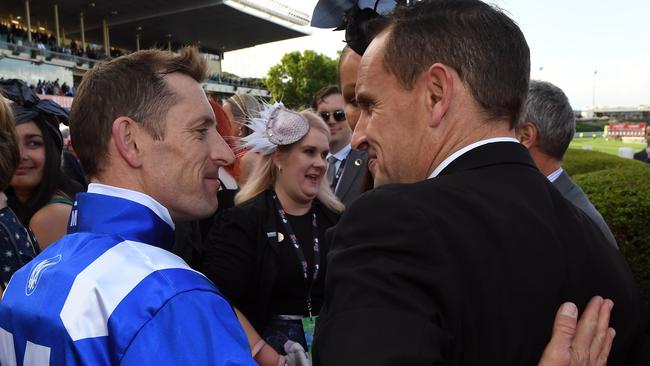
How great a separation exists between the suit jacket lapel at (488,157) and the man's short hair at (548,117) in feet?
6.91

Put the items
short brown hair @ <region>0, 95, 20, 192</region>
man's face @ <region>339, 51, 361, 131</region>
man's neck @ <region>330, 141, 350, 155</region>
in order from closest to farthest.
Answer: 1. short brown hair @ <region>0, 95, 20, 192</region>
2. man's face @ <region>339, 51, 361, 131</region>
3. man's neck @ <region>330, 141, 350, 155</region>

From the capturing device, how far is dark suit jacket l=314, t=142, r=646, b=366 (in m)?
0.95

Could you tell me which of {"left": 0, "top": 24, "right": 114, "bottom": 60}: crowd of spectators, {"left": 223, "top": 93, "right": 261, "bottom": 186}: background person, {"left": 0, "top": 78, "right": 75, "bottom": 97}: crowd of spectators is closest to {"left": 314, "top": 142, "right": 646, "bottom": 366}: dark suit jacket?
{"left": 223, "top": 93, "right": 261, "bottom": 186}: background person

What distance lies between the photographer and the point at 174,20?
50.3 m

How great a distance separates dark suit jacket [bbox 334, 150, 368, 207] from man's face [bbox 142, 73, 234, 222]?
2.57 metres

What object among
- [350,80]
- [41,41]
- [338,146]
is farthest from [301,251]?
[41,41]

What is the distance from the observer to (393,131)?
1.31 meters

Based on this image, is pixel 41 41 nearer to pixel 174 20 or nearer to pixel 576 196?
pixel 174 20

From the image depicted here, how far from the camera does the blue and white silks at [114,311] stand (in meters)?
1.22

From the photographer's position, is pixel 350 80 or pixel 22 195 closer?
pixel 350 80

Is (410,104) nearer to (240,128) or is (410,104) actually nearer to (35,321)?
(35,321)

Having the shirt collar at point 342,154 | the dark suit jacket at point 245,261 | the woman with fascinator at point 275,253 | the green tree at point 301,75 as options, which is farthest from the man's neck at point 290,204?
the green tree at point 301,75

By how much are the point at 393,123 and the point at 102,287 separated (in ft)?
2.78

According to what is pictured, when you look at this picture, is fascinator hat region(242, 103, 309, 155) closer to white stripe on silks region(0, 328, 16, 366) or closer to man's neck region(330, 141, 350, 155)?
man's neck region(330, 141, 350, 155)
